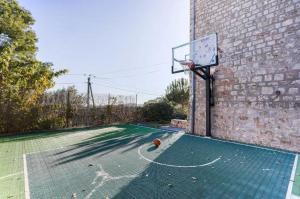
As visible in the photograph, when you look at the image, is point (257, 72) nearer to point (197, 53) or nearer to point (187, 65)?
point (197, 53)

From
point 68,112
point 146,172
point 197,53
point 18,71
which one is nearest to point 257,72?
point 197,53

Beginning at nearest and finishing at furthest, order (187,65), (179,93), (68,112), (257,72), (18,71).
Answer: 1. (257,72)
2. (187,65)
3. (18,71)
4. (68,112)
5. (179,93)

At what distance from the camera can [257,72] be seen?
5.75 metres

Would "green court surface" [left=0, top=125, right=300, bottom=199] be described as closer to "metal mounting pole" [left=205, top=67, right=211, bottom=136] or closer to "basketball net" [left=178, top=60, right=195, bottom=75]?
"metal mounting pole" [left=205, top=67, right=211, bottom=136]

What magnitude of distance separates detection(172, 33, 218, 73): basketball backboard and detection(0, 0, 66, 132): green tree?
6.03 meters

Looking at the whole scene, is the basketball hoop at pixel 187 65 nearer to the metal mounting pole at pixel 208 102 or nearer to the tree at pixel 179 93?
the metal mounting pole at pixel 208 102

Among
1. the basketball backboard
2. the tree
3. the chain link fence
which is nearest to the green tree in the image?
the chain link fence

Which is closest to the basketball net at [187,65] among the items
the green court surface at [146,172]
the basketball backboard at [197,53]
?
the basketball backboard at [197,53]

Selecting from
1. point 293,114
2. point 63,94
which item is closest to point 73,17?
point 63,94

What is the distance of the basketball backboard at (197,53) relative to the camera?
22.3ft

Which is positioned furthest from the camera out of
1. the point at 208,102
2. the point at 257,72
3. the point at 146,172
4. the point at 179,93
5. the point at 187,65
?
the point at 179,93

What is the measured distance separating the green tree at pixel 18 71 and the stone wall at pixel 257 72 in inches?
284

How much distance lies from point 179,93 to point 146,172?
13070 mm

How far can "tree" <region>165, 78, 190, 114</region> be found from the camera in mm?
16000
